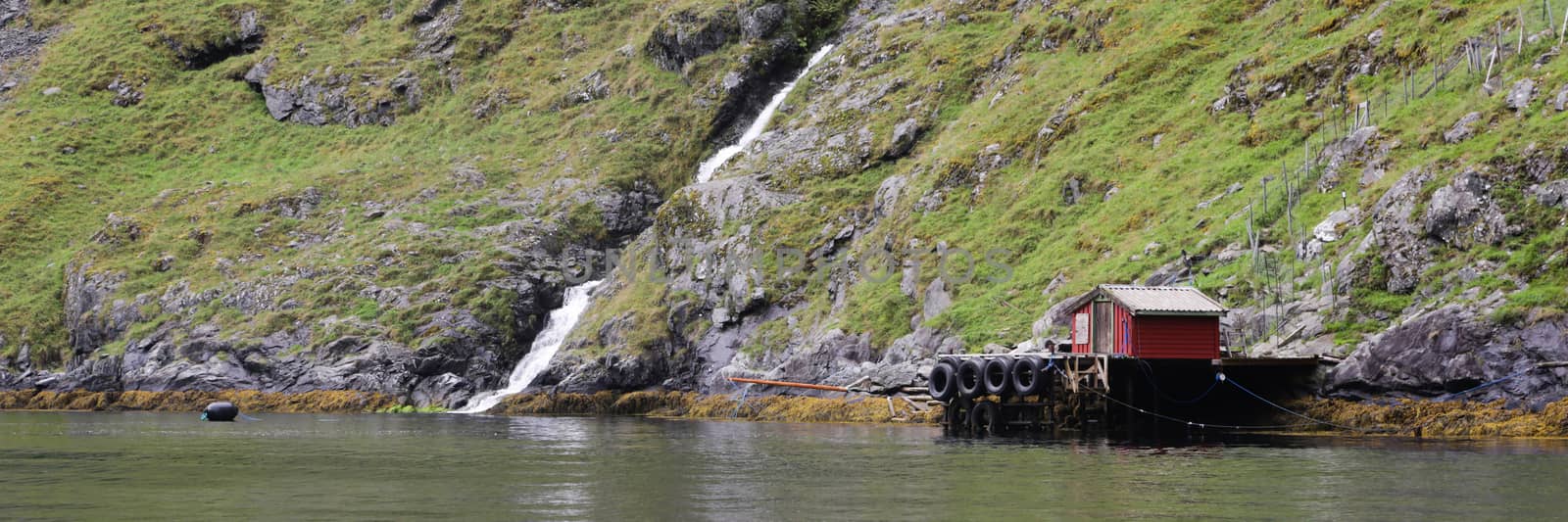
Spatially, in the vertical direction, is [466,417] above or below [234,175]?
below

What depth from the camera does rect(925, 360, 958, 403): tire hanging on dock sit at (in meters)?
52.2

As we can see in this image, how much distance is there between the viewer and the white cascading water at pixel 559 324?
76.8 meters

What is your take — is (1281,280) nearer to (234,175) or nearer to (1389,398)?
(1389,398)

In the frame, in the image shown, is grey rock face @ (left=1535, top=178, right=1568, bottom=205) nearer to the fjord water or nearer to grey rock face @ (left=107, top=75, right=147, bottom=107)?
the fjord water

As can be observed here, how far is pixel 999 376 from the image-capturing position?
165 ft

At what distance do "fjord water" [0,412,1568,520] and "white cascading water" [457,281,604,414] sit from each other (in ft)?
87.8

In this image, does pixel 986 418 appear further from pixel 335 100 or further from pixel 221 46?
pixel 221 46

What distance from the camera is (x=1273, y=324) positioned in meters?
48.9

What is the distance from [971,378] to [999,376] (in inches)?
70.2

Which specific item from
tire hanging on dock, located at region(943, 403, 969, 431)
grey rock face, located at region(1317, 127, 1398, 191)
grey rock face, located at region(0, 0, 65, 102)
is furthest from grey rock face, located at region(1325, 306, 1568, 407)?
grey rock face, located at region(0, 0, 65, 102)

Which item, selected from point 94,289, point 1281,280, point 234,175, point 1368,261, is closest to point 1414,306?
point 1368,261

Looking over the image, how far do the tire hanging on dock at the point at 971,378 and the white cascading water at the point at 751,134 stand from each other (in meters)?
42.5

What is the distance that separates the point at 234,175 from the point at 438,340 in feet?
130

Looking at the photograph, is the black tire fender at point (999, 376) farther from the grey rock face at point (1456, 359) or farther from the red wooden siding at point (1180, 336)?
the grey rock face at point (1456, 359)
